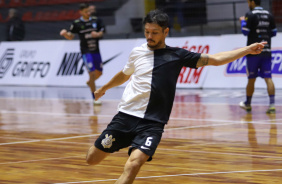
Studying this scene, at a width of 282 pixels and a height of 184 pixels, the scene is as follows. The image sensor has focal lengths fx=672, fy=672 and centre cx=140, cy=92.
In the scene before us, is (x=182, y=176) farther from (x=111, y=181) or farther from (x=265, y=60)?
(x=265, y=60)

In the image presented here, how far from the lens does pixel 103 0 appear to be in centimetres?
2620

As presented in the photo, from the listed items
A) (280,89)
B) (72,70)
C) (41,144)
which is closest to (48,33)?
(72,70)

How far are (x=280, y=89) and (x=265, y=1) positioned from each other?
4851 millimetres

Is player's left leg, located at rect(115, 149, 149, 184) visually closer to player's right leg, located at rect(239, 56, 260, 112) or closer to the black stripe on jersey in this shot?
the black stripe on jersey

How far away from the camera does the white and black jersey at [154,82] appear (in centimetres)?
611

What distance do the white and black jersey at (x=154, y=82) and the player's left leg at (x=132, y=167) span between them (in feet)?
1.49

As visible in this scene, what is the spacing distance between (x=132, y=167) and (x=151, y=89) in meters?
0.85

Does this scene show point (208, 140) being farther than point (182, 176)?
Yes

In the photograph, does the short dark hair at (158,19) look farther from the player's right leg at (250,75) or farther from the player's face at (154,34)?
the player's right leg at (250,75)

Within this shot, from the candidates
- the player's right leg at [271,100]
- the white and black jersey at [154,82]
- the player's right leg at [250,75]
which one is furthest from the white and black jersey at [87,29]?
the white and black jersey at [154,82]

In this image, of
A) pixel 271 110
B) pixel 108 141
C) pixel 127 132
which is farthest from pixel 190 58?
pixel 271 110

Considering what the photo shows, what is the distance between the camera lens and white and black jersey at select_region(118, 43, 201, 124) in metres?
6.11

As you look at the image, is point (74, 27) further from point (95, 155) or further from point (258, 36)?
point (95, 155)

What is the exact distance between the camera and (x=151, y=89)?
612 cm
